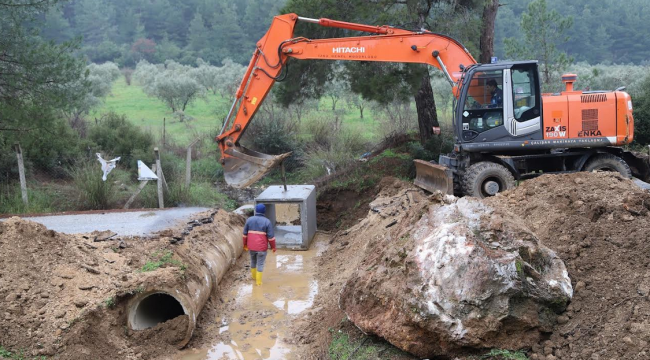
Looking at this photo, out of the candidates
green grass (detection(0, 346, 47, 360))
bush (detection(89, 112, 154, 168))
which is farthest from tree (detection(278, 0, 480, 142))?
green grass (detection(0, 346, 47, 360))

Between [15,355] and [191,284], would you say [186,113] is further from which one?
[15,355]

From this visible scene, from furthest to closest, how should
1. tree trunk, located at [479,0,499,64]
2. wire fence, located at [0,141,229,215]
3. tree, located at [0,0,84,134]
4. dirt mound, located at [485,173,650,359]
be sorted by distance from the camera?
1. tree trunk, located at [479,0,499,64]
2. wire fence, located at [0,141,229,215]
3. tree, located at [0,0,84,134]
4. dirt mound, located at [485,173,650,359]

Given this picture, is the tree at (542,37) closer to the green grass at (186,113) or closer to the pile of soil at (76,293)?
the green grass at (186,113)

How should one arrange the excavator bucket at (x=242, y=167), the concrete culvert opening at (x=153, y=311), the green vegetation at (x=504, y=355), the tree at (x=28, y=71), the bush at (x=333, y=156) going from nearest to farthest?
the green vegetation at (x=504, y=355)
the concrete culvert opening at (x=153, y=311)
the excavator bucket at (x=242, y=167)
the tree at (x=28, y=71)
the bush at (x=333, y=156)

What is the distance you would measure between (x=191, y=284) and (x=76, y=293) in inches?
55.0

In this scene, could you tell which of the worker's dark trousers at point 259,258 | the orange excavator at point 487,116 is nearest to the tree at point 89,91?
the orange excavator at point 487,116

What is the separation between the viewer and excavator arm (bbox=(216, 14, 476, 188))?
12398 millimetres

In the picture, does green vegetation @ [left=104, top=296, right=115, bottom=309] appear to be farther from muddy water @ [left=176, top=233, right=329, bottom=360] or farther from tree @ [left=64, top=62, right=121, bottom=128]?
tree @ [left=64, top=62, right=121, bottom=128]

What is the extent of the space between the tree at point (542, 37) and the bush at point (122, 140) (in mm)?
12258

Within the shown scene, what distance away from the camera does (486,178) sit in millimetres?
11828

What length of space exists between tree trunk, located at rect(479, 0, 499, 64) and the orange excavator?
5.20 m

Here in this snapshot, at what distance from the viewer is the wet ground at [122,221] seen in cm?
1032

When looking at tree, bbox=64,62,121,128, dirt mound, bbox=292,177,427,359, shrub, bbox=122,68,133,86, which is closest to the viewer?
dirt mound, bbox=292,177,427,359

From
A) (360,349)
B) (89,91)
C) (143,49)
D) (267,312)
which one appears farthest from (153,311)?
(143,49)
